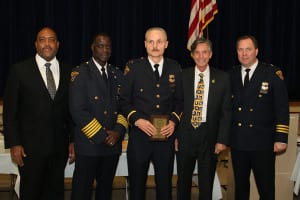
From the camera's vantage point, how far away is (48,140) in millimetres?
3160

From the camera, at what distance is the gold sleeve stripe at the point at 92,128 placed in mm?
3061

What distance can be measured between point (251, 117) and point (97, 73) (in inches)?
51.9

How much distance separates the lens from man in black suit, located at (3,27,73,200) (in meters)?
3.09

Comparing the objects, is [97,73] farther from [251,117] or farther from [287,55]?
[287,55]

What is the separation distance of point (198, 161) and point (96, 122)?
895 millimetres

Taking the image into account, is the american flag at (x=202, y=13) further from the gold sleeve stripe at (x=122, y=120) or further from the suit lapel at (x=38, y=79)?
the suit lapel at (x=38, y=79)

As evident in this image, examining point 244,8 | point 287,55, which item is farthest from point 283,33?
point 244,8

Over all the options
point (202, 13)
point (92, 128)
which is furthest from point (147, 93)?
point (202, 13)

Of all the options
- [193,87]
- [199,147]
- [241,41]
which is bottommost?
[199,147]

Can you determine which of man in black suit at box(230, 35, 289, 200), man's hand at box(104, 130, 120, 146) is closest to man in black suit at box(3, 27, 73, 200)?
man's hand at box(104, 130, 120, 146)

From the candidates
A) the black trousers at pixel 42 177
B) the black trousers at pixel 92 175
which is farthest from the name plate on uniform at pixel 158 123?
the black trousers at pixel 42 177

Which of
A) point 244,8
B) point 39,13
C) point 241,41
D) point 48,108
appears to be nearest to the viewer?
point 48,108

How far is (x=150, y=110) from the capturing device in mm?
3186

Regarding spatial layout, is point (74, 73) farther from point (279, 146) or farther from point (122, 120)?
point (279, 146)
